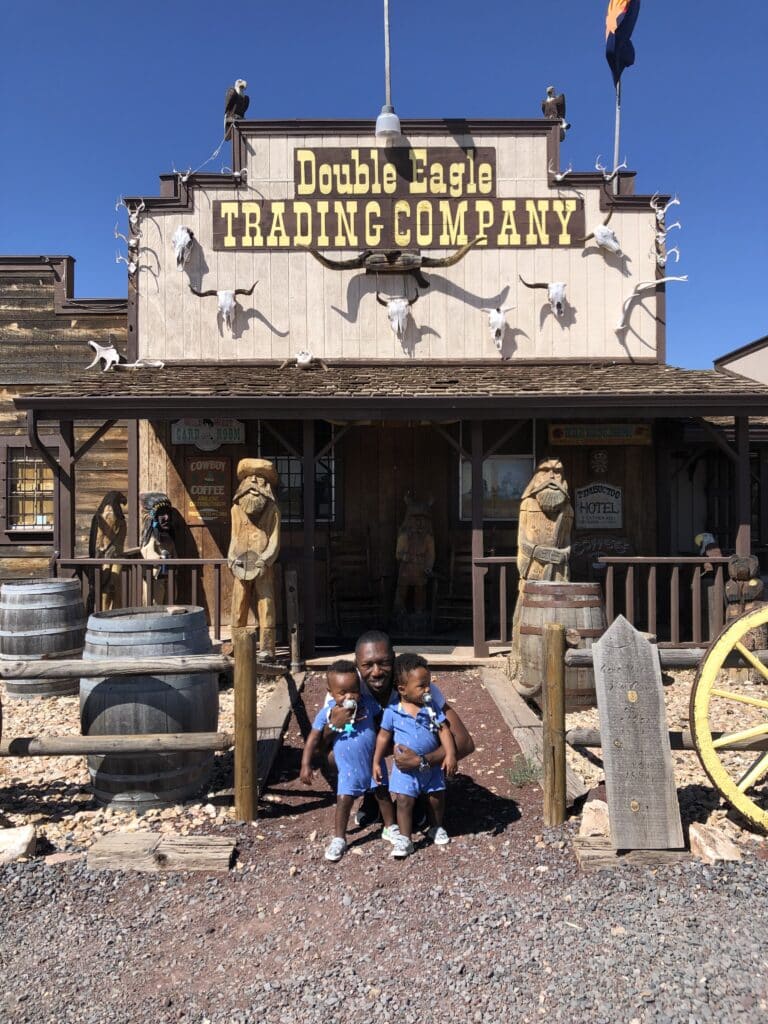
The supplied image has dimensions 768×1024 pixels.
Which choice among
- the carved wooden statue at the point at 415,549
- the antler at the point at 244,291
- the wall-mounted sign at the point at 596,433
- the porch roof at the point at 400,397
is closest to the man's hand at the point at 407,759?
the porch roof at the point at 400,397

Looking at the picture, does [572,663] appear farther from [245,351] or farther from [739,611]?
[245,351]

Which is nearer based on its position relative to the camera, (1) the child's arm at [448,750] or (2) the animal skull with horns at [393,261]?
(1) the child's arm at [448,750]

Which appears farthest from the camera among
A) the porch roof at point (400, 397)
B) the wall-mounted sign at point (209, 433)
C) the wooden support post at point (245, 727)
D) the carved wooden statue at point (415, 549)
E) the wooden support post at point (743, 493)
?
the wall-mounted sign at point (209, 433)

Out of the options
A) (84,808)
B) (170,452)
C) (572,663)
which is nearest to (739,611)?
(572,663)

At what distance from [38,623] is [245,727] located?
3.48 metres

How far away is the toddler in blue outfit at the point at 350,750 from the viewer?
364cm

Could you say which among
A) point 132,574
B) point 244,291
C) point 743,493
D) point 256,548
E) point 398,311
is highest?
point 244,291

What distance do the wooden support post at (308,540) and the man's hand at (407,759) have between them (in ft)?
14.0

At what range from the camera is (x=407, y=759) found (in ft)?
11.8

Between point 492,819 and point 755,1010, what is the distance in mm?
1656

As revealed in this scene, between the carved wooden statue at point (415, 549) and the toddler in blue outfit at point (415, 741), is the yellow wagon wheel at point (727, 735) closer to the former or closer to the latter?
the toddler in blue outfit at point (415, 741)

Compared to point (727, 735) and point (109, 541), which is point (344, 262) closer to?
point (109, 541)

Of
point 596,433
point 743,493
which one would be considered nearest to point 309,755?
point 743,493

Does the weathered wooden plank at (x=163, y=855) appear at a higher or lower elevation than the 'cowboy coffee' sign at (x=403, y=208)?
lower
